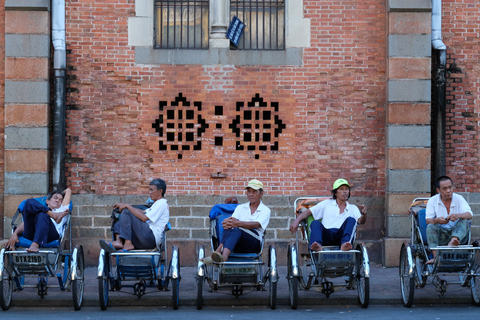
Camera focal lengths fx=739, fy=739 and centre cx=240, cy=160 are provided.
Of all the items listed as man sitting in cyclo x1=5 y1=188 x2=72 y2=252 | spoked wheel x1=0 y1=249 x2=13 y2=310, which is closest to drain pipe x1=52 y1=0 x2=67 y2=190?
man sitting in cyclo x1=5 y1=188 x2=72 y2=252

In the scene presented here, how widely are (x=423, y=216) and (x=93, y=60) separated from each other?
5960 millimetres

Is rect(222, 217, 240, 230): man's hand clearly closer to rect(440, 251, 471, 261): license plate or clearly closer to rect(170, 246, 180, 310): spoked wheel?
rect(170, 246, 180, 310): spoked wheel

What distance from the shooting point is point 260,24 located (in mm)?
12445

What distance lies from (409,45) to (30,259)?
6891 millimetres

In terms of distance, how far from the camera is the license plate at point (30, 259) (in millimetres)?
8797

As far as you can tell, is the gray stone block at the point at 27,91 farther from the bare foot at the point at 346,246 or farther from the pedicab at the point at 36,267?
the bare foot at the point at 346,246

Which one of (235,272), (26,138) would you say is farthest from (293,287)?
(26,138)

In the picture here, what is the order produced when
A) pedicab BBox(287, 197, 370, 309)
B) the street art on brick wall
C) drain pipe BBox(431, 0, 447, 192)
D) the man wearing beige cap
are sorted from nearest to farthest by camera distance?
pedicab BBox(287, 197, 370, 309)
the man wearing beige cap
drain pipe BBox(431, 0, 447, 192)
the street art on brick wall

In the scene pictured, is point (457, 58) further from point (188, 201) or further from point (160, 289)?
point (160, 289)

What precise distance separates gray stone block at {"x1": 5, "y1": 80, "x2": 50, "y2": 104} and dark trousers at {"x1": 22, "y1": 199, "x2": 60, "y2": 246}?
3142 mm

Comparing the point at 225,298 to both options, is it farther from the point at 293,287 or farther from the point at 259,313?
the point at 293,287

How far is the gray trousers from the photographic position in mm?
9109

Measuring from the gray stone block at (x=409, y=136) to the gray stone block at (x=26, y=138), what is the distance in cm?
560

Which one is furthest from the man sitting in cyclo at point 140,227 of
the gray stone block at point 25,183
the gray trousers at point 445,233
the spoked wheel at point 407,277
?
the gray trousers at point 445,233
